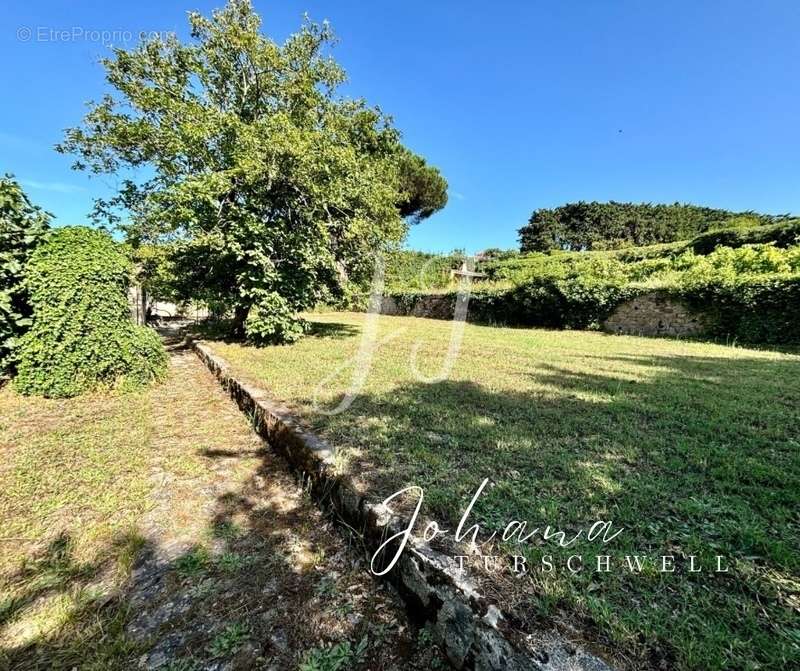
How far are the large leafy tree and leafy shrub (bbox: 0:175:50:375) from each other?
2518 mm

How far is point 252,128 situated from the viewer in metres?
6.66

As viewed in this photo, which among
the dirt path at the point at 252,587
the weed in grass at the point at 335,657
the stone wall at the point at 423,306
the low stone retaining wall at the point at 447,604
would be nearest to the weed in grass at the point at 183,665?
the dirt path at the point at 252,587

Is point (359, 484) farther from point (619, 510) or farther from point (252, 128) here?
point (252, 128)

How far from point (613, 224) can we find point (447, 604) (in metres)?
28.3

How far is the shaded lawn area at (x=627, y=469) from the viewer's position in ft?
3.97

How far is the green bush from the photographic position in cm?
385

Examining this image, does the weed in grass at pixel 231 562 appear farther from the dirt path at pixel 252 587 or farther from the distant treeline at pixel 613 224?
the distant treeline at pixel 613 224

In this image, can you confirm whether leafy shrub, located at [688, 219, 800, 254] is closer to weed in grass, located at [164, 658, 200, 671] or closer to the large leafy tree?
the large leafy tree

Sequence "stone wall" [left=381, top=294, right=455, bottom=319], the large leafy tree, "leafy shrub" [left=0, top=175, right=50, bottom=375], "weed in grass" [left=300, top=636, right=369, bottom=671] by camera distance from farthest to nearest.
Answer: "stone wall" [left=381, top=294, right=455, bottom=319] < the large leafy tree < "leafy shrub" [left=0, top=175, right=50, bottom=375] < "weed in grass" [left=300, top=636, right=369, bottom=671]

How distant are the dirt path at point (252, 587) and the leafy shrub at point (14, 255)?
276 centimetres

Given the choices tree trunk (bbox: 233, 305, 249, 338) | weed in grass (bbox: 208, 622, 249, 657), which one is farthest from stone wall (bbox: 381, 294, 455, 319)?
weed in grass (bbox: 208, 622, 249, 657)

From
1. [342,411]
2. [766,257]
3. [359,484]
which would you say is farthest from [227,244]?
[766,257]

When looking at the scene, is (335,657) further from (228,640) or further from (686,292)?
(686,292)

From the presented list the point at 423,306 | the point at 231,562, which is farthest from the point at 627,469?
the point at 423,306
